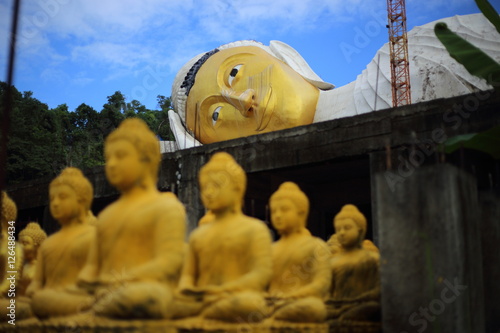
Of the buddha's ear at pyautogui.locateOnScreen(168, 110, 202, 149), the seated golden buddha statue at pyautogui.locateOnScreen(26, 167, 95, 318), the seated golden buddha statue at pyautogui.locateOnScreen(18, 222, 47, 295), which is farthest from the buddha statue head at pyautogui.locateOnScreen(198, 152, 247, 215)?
the buddha's ear at pyautogui.locateOnScreen(168, 110, 202, 149)

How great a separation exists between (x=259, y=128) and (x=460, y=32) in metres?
4.91

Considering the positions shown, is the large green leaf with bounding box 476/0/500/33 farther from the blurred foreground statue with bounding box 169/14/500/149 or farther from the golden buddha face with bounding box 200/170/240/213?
the golden buddha face with bounding box 200/170/240/213

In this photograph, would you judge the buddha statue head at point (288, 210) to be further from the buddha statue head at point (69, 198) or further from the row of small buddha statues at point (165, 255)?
the buddha statue head at point (69, 198)

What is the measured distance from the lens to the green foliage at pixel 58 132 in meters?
26.8

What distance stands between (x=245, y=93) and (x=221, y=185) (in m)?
8.80

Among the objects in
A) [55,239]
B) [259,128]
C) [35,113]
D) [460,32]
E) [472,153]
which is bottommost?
[55,239]

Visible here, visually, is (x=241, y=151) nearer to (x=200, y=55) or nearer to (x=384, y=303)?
(x=384, y=303)

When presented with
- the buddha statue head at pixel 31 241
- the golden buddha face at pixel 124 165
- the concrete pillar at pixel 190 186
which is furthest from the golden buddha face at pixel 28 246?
the golden buddha face at pixel 124 165

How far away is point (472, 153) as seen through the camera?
26.3 feet

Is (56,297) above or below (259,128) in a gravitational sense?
below

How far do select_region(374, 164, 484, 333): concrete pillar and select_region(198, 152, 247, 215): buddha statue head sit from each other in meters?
2.80

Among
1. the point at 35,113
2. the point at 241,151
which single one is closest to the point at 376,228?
the point at 241,151

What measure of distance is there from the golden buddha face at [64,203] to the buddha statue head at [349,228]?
3.15m

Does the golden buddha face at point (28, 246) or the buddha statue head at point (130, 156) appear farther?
the golden buddha face at point (28, 246)
